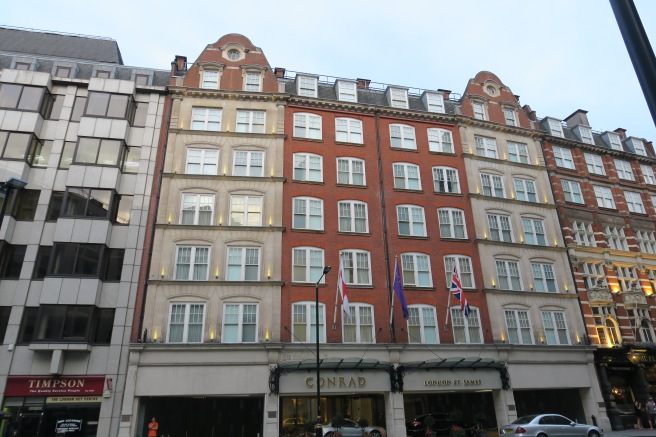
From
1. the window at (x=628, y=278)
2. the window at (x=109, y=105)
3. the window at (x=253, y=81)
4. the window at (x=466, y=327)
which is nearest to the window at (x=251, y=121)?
the window at (x=253, y=81)

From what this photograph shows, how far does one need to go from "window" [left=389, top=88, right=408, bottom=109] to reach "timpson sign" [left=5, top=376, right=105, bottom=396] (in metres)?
28.6

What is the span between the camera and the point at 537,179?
3653 centimetres

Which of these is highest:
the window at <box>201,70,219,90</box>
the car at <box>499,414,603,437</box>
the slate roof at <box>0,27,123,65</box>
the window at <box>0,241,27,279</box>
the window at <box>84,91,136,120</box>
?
the slate roof at <box>0,27,123,65</box>

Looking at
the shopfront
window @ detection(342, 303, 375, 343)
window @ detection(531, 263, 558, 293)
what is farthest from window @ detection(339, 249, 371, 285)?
the shopfront

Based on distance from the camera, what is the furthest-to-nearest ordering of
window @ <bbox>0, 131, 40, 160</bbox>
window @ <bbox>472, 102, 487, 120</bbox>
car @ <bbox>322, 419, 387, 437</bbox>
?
window @ <bbox>472, 102, 487, 120</bbox>
window @ <bbox>0, 131, 40, 160</bbox>
car @ <bbox>322, 419, 387, 437</bbox>

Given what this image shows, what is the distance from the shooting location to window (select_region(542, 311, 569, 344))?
102 ft

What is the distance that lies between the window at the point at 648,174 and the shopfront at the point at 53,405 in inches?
1872

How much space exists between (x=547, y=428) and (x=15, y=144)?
34.9m

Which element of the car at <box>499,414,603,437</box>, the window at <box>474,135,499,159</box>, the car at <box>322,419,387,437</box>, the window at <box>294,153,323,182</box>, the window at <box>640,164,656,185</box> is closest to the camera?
the car at <box>499,414,603,437</box>

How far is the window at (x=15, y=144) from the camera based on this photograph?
91.8 feet

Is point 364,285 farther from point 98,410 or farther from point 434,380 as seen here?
point 98,410

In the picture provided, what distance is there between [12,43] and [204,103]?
1945cm

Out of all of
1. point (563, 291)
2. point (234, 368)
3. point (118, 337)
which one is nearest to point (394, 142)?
point (563, 291)

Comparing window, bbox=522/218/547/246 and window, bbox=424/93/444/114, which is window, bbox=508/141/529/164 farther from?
window, bbox=424/93/444/114
